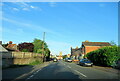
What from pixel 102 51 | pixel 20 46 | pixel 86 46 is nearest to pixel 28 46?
pixel 20 46

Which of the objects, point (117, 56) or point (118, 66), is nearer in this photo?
point (118, 66)

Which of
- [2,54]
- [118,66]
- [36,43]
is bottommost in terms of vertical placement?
[118,66]

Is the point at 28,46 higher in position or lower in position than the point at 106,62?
higher

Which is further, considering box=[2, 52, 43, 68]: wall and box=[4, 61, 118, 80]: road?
box=[2, 52, 43, 68]: wall

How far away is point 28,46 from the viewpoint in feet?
232

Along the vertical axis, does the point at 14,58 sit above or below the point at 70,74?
above

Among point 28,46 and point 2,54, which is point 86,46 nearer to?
point 28,46

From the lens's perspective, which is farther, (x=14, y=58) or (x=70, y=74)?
(x=14, y=58)

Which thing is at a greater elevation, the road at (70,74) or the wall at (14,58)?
the wall at (14,58)

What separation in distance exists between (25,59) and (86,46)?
47.8 meters

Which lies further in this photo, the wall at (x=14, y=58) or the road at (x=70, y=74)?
the wall at (x=14, y=58)

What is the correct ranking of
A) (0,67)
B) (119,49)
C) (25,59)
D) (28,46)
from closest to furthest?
1. (0,67)
2. (119,49)
3. (25,59)
4. (28,46)

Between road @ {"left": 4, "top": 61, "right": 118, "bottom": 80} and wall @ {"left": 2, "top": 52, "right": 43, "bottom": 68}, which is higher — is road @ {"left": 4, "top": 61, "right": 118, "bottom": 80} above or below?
below

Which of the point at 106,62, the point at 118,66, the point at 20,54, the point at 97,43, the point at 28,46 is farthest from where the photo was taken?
the point at 97,43
